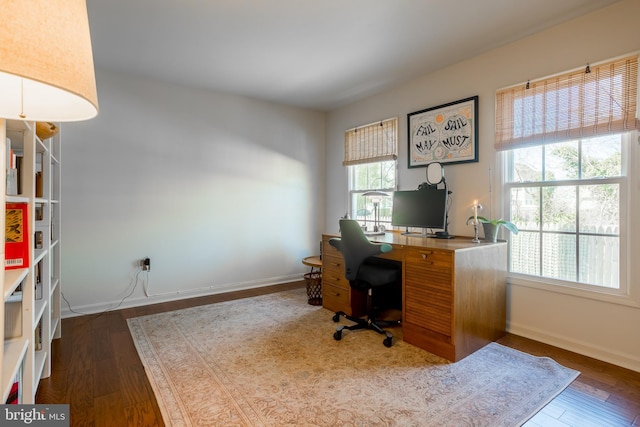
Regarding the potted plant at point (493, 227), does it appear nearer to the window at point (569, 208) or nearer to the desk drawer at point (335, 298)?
the window at point (569, 208)

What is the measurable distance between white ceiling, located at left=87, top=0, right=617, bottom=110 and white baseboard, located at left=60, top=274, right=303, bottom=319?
243 centimetres

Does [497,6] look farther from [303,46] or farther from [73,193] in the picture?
[73,193]

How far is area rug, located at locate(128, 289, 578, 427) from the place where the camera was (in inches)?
65.1

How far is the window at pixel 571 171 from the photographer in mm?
2189

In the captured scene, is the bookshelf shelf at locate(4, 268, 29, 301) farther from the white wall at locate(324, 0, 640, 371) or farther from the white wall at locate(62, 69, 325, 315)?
the white wall at locate(324, 0, 640, 371)

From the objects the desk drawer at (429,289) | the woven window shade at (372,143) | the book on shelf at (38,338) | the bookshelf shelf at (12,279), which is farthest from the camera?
the woven window shade at (372,143)

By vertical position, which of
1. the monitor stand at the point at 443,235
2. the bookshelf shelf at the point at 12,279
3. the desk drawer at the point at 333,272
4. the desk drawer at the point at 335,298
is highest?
the monitor stand at the point at 443,235

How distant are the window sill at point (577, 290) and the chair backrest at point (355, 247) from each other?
3.85 ft

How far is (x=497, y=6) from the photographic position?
2.21m

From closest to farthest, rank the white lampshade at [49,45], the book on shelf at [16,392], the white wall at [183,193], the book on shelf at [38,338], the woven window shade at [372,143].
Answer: the white lampshade at [49,45] → the book on shelf at [16,392] → the book on shelf at [38,338] → the white wall at [183,193] → the woven window shade at [372,143]

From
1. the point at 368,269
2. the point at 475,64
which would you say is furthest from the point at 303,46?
the point at 368,269

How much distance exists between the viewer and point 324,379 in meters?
1.99

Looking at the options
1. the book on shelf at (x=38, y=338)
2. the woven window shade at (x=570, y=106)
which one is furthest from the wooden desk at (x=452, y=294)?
the book on shelf at (x=38, y=338)

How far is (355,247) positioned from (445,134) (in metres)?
1.57
